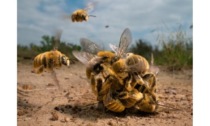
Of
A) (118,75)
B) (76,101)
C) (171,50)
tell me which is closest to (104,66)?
(118,75)

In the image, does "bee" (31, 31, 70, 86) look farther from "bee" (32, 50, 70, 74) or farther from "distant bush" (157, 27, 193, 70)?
"distant bush" (157, 27, 193, 70)

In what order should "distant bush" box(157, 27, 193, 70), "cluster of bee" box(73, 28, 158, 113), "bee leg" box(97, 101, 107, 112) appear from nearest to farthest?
1. "cluster of bee" box(73, 28, 158, 113)
2. "bee leg" box(97, 101, 107, 112)
3. "distant bush" box(157, 27, 193, 70)

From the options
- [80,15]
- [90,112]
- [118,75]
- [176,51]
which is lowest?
[90,112]

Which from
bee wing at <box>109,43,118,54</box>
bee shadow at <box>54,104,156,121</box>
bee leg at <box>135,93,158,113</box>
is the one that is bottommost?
bee shadow at <box>54,104,156,121</box>

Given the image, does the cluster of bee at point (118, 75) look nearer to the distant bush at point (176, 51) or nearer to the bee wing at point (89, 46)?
the bee wing at point (89, 46)

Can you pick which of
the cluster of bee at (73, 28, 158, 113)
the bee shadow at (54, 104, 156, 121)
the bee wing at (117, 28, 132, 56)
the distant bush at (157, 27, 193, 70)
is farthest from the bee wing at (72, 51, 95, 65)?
the distant bush at (157, 27, 193, 70)

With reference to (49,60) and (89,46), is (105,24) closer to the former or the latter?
(89,46)

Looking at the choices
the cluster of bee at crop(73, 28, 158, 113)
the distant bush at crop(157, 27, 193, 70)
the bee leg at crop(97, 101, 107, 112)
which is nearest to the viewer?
the cluster of bee at crop(73, 28, 158, 113)
